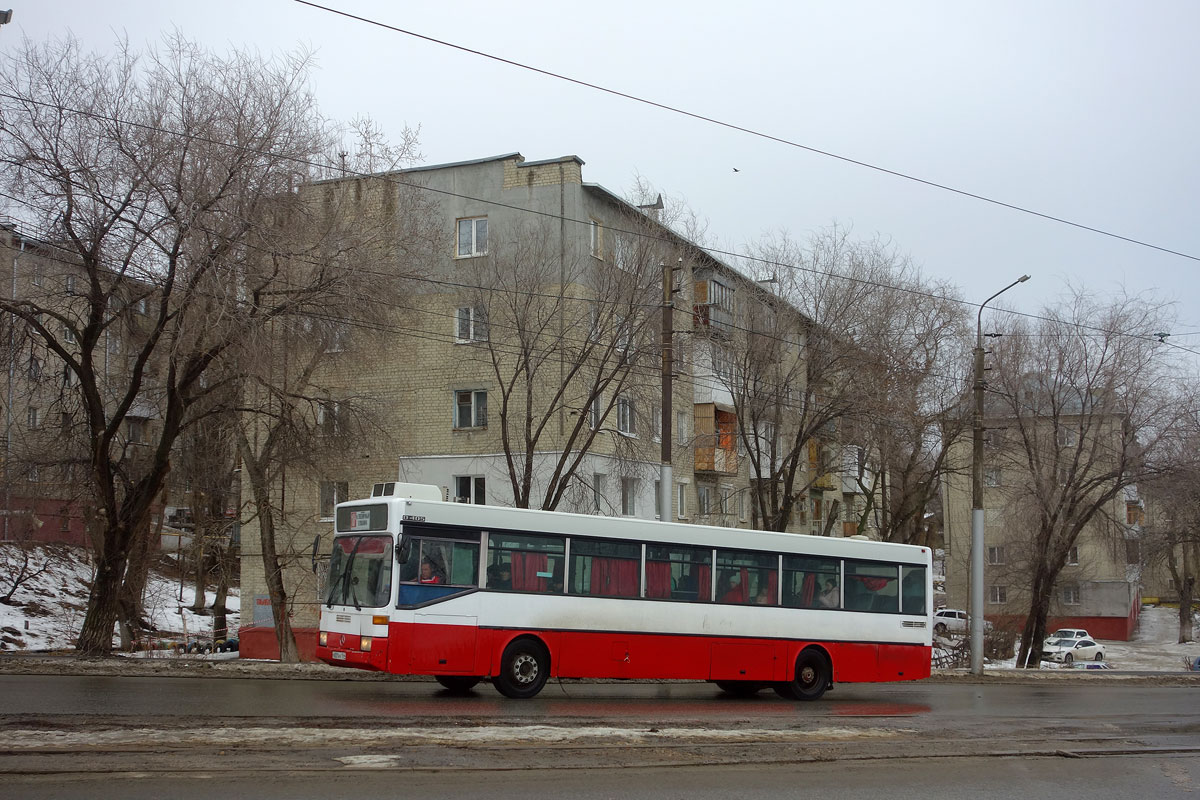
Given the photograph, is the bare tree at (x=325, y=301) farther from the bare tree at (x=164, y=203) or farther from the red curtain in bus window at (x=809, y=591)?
the red curtain in bus window at (x=809, y=591)

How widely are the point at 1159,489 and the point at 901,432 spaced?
947cm

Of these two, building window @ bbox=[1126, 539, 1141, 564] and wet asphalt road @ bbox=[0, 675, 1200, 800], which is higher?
building window @ bbox=[1126, 539, 1141, 564]

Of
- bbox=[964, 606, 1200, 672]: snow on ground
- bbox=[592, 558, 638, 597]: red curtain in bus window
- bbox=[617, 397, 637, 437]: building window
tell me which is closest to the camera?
bbox=[592, 558, 638, 597]: red curtain in bus window

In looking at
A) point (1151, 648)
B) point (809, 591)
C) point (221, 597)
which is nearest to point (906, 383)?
point (809, 591)

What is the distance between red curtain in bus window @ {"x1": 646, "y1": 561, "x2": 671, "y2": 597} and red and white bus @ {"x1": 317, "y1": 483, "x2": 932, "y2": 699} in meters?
0.02

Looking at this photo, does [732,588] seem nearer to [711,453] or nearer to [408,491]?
[408,491]

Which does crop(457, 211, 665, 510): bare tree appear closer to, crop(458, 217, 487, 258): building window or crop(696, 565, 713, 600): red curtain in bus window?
crop(458, 217, 487, 258): building window

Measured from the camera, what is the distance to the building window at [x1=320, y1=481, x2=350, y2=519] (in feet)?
119

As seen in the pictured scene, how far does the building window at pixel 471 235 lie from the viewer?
34.7 m

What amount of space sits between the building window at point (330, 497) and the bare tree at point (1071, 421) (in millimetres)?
21443

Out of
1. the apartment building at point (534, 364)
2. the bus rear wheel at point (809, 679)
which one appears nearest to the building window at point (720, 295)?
the apartment building at point (534, 364)

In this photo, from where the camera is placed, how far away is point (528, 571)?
1608 cm

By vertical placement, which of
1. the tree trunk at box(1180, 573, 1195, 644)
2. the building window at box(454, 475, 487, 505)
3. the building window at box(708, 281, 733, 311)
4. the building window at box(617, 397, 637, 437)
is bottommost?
the tree trunk at box(1180, 573, 1195, 644)

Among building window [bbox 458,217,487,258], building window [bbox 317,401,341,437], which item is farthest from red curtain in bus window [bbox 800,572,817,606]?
building window [bbox 458,217,487,258]
